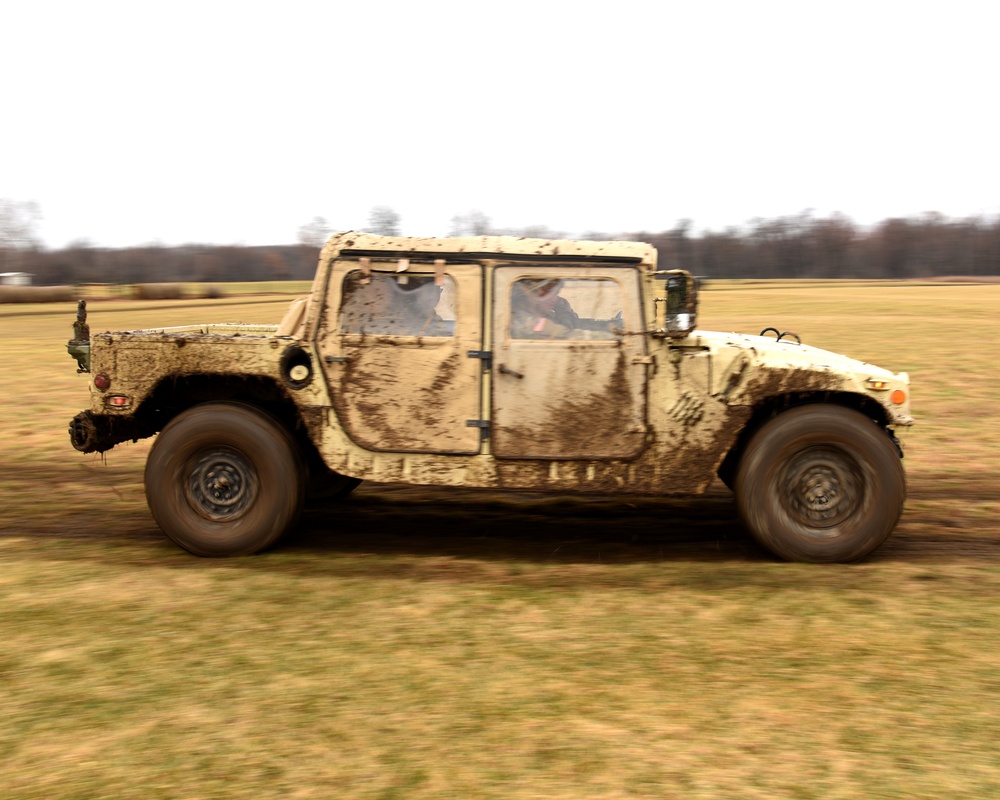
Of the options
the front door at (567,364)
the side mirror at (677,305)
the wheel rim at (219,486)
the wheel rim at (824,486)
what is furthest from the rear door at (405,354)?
the wheel rim at (824,486)

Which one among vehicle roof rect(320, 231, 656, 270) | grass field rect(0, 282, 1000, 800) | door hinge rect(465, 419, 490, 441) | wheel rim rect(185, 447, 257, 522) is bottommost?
grass field rect(0, 282, 1000, 800)

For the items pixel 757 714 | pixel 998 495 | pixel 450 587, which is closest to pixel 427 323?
pixel 450 587

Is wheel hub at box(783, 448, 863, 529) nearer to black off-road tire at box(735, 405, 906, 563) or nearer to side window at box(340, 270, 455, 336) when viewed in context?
black off-road tire at box(735, 405, 906, 563)

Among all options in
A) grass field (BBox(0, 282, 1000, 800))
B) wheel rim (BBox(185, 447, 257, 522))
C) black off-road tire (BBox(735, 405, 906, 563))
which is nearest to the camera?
grass field (BBox(0, 282, 1000, 800))

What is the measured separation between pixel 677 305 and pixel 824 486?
4.54ft

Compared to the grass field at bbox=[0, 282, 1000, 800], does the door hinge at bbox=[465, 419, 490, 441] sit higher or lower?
higher

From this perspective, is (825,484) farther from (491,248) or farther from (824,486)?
(491,248)

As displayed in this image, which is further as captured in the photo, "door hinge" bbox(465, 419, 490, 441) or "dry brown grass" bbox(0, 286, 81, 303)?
"dry brown grass" bbox(0, 286, 81, 303)

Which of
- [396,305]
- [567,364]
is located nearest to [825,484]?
[567,364]

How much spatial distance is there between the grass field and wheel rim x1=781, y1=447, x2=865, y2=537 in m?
0.33

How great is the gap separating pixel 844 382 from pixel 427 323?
2512 mm

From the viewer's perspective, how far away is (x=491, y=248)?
6.04m

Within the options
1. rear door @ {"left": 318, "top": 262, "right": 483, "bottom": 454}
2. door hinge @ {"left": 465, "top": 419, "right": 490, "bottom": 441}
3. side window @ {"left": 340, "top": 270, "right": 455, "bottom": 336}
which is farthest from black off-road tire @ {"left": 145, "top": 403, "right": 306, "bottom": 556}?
door hinge @ {"left": 465, "top": 419, "right": 490, "bottom": 441}

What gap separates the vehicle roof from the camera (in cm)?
601
